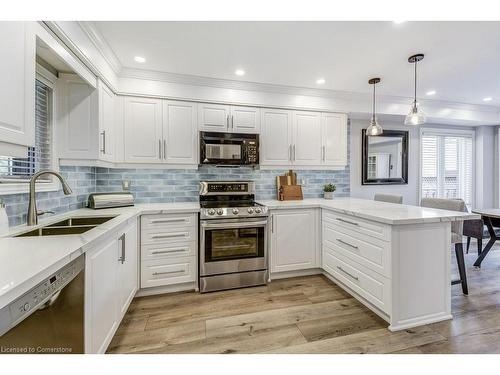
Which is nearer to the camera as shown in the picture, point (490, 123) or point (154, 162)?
point (154, 162)

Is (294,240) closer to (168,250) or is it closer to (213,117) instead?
(168,250)

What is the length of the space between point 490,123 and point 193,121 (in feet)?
16.9

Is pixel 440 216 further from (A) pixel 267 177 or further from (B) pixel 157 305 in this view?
(B) pixel 157 305

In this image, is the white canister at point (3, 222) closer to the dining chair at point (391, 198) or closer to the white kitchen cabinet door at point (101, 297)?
the white kitchen cabinet door at point (101, 297)

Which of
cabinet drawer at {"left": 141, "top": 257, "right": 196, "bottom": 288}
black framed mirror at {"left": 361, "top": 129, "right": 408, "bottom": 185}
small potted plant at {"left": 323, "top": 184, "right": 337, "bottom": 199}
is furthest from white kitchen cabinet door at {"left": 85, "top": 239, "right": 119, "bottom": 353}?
black framed mirror at {"left": 361, "top": 129, "right": 408, "bottom": 185}

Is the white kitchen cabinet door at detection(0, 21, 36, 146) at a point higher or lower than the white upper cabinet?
lower

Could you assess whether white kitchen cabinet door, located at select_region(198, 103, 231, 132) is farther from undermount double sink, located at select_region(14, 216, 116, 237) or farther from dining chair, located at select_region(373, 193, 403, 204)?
dining chair, located at select_region(373, 193, 403, 204)


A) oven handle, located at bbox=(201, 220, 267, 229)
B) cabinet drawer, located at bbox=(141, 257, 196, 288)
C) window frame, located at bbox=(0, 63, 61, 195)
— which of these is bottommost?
cabinet drawer, located at bbox=(141, 257, 196, 288)

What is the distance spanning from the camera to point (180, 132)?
2.84 meters

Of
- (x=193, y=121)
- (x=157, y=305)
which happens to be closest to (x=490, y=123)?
(x=193, y=121)

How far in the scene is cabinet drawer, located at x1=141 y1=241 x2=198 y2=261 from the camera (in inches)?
95.1

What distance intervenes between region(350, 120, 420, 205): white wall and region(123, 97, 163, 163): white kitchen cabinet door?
117 inches

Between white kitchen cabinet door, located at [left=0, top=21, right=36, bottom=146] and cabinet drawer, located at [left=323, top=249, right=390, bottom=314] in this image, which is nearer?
white kitchen cabinet door, located at [left=0, top=21, right=36, bottom=146]
